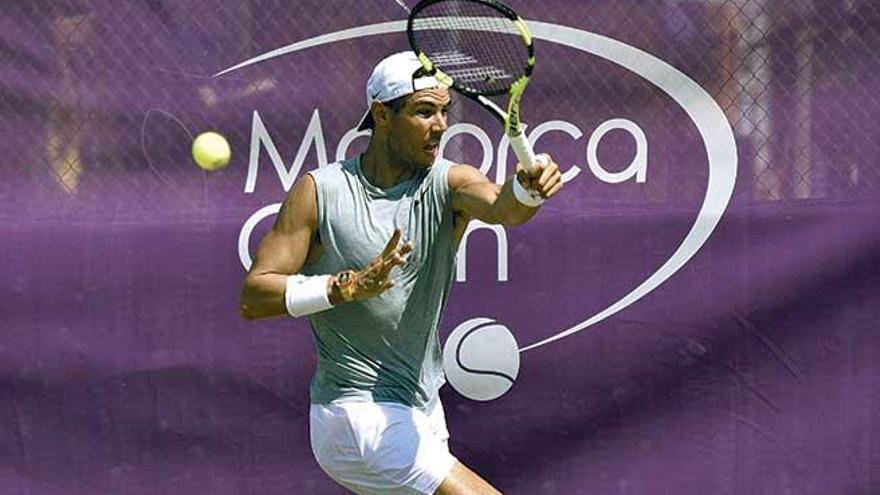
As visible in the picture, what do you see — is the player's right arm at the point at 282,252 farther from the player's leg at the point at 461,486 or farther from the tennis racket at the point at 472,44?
the player's leg at the point at 461,486

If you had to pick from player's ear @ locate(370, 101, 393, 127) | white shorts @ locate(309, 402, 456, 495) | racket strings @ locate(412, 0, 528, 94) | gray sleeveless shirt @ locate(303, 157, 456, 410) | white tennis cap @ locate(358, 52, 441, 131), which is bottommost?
white shorts @ locate(309, 402, 456, 495)

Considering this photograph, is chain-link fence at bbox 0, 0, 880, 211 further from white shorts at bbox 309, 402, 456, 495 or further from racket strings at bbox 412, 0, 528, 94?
white shorts at bbox 309, 402, 456, 495

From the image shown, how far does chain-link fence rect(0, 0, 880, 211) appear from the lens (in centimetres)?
529

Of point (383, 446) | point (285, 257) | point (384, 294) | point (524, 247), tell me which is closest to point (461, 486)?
point (383, 446)

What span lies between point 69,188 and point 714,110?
2119 mm

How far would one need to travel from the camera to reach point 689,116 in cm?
534

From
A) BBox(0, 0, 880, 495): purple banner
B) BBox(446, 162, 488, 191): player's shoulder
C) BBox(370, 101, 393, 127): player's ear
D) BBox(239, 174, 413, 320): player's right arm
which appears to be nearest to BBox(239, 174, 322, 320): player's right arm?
BBox(239, 174, 413, 320): player's right arm

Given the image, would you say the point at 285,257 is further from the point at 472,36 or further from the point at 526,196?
the point at 472,36

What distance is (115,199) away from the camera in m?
5.51

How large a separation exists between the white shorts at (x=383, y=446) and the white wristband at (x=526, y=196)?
2.35 ft

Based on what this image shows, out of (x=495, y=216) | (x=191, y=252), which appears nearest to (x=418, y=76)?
(x=495, y=216)

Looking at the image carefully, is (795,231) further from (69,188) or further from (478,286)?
(69,188)

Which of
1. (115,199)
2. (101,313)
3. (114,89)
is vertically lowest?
(101,313)

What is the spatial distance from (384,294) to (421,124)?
454 millimetres
